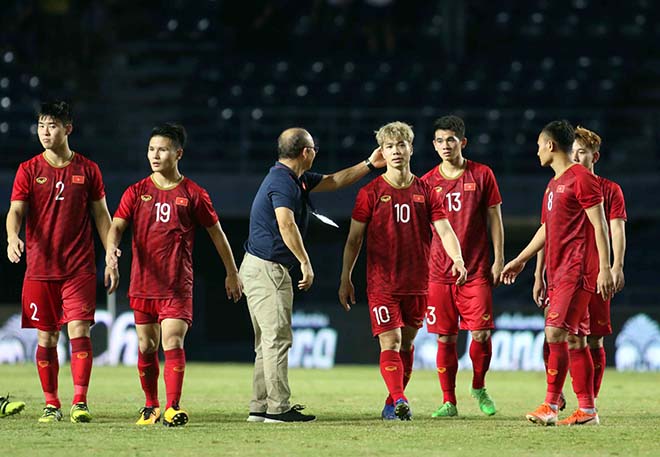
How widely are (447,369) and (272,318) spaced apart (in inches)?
63.7

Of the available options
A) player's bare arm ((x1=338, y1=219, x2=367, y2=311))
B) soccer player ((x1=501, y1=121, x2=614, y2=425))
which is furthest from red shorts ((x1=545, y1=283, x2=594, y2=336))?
player's bare arm ((x1=338, y1=219, x2=367, y2=311))

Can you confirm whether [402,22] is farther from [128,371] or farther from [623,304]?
[128,371]

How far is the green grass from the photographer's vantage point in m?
7.48

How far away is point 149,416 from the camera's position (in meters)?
8.94

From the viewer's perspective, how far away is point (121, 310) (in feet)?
60.1

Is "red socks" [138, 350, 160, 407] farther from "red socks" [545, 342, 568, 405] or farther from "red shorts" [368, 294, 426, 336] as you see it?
"red socks" [545, 342, 568, 405]

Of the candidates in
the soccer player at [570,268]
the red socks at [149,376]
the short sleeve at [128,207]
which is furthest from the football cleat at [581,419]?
the short sleeve at [128,207]

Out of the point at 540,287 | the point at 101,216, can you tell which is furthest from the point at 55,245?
the point at 540,287

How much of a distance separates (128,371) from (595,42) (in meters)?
11.5

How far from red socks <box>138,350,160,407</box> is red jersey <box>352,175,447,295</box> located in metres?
1.75

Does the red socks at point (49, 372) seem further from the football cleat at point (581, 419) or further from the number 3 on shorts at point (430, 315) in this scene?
the football cleat at point (581, 419)

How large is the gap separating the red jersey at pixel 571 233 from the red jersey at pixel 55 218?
3395 millimetres

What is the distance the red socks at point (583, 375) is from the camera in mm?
8820

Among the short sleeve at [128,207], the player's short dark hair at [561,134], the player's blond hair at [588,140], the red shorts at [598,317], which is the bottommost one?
the red shorts at [598,317]
